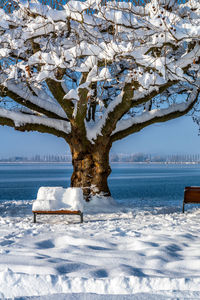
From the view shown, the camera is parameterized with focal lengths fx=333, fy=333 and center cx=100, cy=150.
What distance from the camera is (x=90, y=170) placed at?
1236 centimetres

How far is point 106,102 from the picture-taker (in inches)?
621

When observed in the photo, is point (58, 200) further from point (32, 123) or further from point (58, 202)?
point (32, 123)

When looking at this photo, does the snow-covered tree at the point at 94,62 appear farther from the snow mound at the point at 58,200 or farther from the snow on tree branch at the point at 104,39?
the snow mound at the point at 58,200

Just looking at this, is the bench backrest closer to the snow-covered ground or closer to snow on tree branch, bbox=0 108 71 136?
the snow-covered ground

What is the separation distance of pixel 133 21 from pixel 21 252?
5.39 metres

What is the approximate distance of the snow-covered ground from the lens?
3.73 metres

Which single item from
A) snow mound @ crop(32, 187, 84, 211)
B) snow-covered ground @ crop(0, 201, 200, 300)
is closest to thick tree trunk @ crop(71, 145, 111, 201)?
snow mound @ crop(32, 187, 84, 211)

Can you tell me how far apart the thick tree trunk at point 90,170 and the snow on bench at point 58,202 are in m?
3.37

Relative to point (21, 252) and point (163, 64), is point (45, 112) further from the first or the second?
point (21, 252)

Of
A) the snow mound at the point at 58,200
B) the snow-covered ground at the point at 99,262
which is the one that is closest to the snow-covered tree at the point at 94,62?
the snow mound at the point at 58,200

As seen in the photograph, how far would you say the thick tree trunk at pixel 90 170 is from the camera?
12312 millimetres

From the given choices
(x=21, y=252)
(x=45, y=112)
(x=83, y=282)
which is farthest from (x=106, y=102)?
(x=83, y=282)

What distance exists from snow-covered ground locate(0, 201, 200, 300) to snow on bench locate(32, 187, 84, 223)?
943mm

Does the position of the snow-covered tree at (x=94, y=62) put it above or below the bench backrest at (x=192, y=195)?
above
